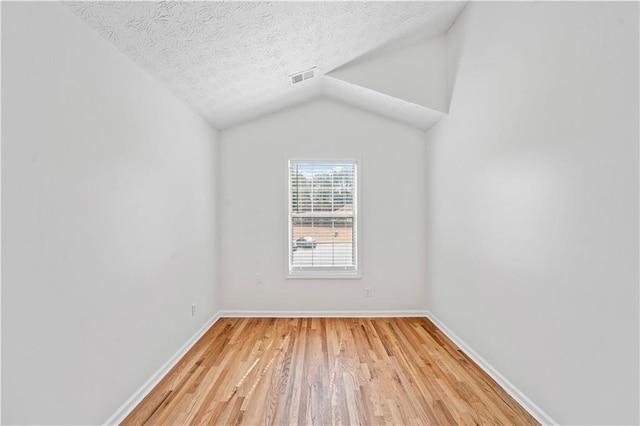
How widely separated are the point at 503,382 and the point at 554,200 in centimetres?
137

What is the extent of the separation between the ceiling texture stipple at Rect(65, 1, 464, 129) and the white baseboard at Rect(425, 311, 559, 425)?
2366 mm

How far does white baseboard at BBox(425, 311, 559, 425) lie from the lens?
192 cm

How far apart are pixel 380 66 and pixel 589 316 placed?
2814mm

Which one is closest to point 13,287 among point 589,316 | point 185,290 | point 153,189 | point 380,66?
point 153,189

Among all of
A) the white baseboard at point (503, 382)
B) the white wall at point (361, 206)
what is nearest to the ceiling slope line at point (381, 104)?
the white wall at point (361, 206)

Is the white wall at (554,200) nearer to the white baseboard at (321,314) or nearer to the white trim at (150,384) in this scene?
the white baseboard at (321,314)

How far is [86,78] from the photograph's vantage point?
1738 millimetres

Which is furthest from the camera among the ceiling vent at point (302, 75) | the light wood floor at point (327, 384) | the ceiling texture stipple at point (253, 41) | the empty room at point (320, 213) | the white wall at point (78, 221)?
the ceiling vent at point (302, 75)

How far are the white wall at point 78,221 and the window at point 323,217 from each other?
1.72 meters

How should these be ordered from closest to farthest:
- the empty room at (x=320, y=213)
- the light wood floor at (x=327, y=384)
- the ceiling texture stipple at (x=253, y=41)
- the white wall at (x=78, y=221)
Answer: the white wall at (x=78, y=221)
the empty room at (x=320, y=213)
the ceiling texture stipple at (x=253, y=41)
the light wood floor at (x=327, y=384)

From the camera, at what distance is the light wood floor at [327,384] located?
200 centimetres

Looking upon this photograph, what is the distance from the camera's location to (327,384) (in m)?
2.37

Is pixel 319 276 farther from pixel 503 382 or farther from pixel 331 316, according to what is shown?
pixel 503 382

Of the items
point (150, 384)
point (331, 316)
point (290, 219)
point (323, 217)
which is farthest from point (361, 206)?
point (150, 384)
